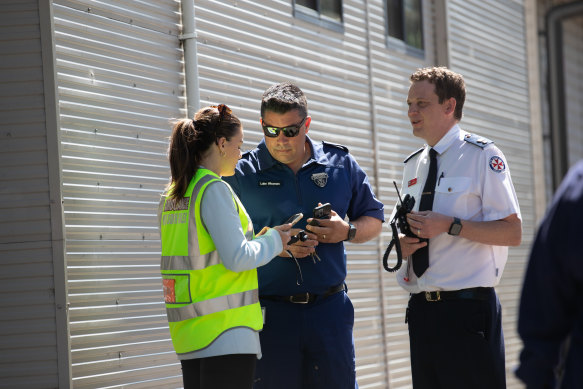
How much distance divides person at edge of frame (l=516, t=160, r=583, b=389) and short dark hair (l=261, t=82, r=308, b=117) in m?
2.08

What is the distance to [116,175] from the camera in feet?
17.3

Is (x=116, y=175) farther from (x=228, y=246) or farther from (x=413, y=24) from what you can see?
(x=413, y=24)

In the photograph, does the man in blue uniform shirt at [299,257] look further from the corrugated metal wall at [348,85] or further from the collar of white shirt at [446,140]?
the corrugated metal wall at [348,85]

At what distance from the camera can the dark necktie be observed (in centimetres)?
452

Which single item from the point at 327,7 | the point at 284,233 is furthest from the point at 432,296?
the point at 327,7

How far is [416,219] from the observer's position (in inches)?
174

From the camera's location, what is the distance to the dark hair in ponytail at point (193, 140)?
145 inches

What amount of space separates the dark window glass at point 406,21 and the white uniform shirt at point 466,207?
4.45m

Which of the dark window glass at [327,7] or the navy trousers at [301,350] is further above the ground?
the dark window glass at [327,7]

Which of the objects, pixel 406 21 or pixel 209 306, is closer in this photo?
pixel 209 306

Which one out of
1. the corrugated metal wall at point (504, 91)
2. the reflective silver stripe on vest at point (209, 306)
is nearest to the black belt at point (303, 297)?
the reflective silver stripe on vest at point (209, 306)

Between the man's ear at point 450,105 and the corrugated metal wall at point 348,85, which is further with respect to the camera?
the corrugated metal wall at point 348,85

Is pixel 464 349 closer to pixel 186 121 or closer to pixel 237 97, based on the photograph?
pixel 186 121

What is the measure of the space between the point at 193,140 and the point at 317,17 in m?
4.11
